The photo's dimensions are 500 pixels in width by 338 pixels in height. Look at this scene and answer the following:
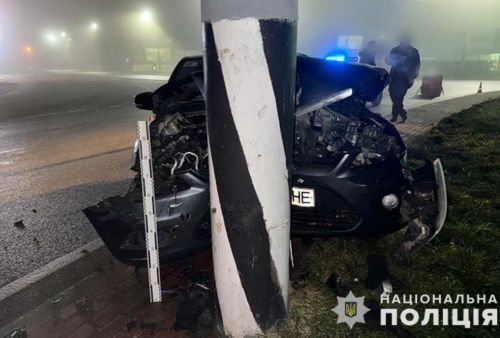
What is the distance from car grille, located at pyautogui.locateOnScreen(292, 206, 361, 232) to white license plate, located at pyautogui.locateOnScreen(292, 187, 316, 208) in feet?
0.17

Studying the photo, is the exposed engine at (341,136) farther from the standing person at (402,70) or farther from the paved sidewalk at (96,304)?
the standing person at (402,70)

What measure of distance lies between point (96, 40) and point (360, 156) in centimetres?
6767

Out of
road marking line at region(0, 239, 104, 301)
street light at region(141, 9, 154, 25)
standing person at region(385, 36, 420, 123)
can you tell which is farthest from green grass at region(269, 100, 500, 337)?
street light at region(141, 9, 154, 25)

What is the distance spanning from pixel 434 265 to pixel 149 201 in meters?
2.26

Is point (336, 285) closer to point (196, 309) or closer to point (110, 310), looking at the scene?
point (196, 309)

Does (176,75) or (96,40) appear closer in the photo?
(176,75)

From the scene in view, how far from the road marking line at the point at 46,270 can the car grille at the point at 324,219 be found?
1.95m

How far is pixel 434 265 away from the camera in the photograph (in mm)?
3131

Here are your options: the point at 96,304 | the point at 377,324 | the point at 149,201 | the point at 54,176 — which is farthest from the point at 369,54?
the point at 96,304

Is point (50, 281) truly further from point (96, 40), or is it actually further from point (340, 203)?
point (96, 40)

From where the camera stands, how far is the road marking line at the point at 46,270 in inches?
121

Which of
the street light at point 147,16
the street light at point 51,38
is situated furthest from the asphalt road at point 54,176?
the street light at point 51,38

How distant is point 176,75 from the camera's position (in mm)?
4199

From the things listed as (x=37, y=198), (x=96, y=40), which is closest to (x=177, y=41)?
(x=96, y=40)
